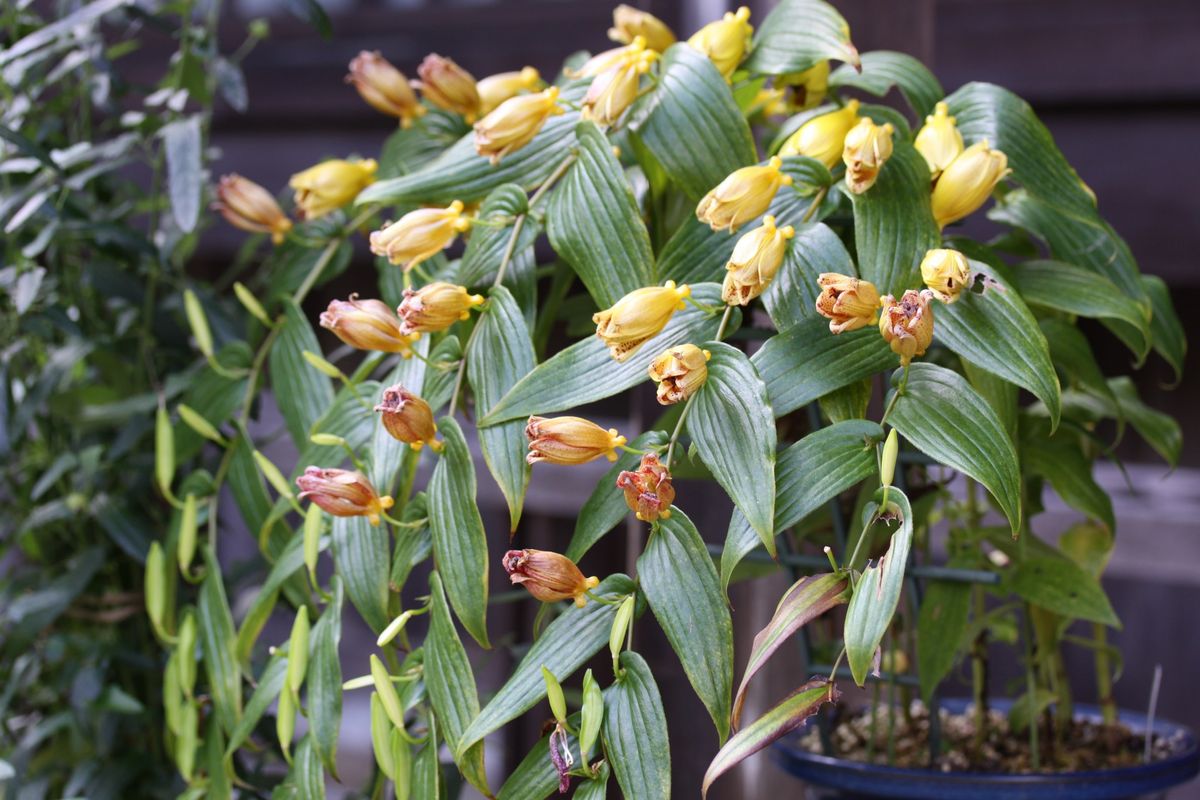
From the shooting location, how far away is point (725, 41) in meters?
0.65

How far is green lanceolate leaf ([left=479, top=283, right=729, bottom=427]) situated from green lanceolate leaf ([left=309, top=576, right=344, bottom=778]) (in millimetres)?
158

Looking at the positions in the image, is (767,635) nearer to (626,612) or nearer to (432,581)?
(626,612)

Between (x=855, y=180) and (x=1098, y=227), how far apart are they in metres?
0.17

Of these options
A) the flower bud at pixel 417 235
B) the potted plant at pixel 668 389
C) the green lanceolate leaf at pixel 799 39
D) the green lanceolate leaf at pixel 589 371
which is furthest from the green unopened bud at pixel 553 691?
the green lanceolate leaf at pixel 799 39

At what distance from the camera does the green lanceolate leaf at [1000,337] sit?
0.48m

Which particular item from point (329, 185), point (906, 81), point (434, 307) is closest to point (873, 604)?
point (434, 307)

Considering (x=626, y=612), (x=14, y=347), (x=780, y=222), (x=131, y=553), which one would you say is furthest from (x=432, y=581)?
(x=14, y=347)

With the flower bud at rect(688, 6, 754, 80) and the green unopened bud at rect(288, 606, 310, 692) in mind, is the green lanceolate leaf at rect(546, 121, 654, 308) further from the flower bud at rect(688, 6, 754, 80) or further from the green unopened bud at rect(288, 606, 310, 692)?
the green unopened bud at rect(288, 606, 310, 692)

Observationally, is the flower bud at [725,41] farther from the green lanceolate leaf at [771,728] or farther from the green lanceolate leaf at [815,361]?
the green lanceolate leaf at [771,728]

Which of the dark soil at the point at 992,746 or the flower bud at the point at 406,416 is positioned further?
the dark soil at the point at 992,746

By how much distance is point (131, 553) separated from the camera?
82 cm

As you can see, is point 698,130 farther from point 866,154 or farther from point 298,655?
point 298,655

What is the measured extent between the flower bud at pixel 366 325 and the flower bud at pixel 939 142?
26cm

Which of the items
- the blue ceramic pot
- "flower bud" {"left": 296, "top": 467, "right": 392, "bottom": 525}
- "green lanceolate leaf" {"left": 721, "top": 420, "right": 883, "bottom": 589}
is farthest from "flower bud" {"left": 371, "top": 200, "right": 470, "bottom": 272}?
the blue ceramic pot
